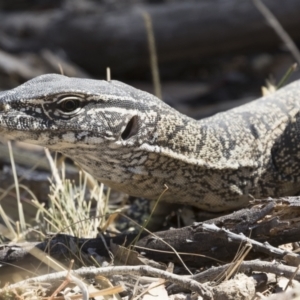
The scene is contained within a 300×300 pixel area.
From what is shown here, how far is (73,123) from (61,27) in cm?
905

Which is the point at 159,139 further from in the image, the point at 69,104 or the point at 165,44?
the point at 165,44

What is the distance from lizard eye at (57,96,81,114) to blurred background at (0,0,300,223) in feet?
24.1

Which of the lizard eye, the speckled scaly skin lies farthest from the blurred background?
the lizard eye

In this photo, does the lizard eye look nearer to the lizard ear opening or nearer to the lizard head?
the lizard head

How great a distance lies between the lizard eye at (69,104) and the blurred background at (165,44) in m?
7.34

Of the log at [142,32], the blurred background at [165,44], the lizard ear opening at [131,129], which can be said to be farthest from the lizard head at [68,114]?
the log at [142,32]

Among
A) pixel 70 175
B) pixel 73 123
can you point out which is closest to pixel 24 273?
pixel 73 123

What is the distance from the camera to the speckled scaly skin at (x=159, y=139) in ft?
12.1

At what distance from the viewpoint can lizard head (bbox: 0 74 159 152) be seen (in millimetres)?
3643

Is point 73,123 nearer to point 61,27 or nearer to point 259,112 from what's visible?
point 259,112

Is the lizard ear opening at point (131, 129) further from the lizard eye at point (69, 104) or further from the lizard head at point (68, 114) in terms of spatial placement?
the lizard eye at point (69, 104)

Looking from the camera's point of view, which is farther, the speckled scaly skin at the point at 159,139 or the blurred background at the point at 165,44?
the blurred background at the point at 165,44

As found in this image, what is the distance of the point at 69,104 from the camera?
370 cm

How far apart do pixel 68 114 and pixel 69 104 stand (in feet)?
0.18
